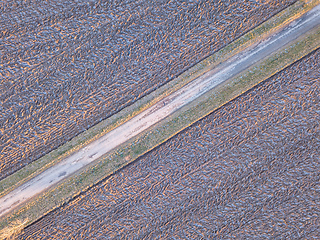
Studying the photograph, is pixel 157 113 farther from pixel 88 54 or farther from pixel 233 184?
pixel 233 184

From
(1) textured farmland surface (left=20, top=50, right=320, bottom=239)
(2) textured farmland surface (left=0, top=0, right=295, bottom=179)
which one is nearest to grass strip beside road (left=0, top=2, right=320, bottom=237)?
(1) textured farmland surface (left=20, top=50, right=320, bottom=239)

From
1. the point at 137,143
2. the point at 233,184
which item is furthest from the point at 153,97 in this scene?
the point at 233,184

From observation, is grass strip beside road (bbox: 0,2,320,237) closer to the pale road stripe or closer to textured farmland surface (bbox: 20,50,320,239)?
the pale road stripe

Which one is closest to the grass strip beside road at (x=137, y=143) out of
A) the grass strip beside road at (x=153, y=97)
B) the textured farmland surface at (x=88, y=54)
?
the grass strip beside road at (x=153, y=97)

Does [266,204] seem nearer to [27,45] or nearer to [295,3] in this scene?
[295,3]

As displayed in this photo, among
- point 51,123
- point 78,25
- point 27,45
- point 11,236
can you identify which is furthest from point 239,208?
point 27,45
